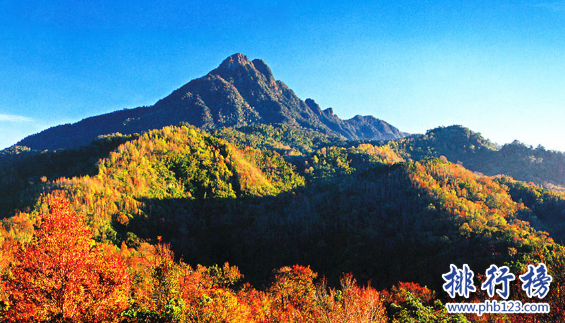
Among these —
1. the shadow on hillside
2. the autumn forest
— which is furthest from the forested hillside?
the shadow on hillside

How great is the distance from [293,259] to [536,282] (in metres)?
112

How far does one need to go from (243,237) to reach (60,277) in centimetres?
14368

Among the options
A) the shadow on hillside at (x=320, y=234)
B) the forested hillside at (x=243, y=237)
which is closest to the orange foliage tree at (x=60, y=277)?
the forested hillside at (x=243, y=237)

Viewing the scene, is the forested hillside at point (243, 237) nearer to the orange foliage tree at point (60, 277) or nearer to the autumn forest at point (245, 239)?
the orange foliage tree at point (60, 277)

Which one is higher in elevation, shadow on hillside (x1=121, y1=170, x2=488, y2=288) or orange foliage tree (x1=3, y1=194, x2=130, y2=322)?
orange foliage tree (x1=3, y1=194, x2=130, y2=322)

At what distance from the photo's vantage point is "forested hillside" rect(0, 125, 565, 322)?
19.7 meters

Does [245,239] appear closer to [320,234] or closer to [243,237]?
[243,237]

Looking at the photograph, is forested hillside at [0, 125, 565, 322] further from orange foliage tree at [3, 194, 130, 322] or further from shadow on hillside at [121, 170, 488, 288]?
shadow on hillside at [121, 170, 488, 288]

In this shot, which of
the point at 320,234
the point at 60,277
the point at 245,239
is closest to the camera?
the point at 60,277

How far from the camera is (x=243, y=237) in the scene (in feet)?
518

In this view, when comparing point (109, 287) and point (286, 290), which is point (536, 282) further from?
point (286, 290)

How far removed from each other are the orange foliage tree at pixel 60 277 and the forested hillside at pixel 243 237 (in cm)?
8

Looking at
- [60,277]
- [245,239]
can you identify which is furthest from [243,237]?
[60,277]

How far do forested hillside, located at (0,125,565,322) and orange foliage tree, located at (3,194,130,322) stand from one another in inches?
3.0
